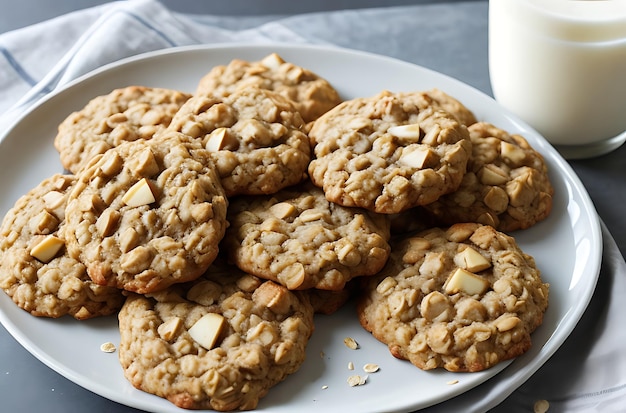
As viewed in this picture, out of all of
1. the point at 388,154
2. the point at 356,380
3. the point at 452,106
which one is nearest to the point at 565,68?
the point at 452,106

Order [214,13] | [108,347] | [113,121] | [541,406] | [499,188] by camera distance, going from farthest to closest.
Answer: [214,13] → [113,121] → [499,188] → [541,406] → [108,347]

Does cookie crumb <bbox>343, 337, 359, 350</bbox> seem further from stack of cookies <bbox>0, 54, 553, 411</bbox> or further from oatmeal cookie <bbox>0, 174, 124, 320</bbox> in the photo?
oatmeal cookie <bbox>0, 174, 124, 320</bbox>

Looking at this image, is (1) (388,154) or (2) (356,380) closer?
(2) (356,380)

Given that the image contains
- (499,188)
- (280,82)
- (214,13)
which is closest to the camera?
(499,188)

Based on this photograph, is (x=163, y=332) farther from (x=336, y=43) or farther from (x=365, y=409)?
(x=336, y=43)

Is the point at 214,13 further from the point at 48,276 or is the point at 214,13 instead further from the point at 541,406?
the point at 541,406

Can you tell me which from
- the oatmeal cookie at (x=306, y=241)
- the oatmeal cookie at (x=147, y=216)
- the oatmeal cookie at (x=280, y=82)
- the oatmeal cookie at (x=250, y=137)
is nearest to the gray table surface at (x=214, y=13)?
the oatmeal cookie at (x=147, y=216)

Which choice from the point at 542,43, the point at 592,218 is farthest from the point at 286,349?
the point at 542,43
